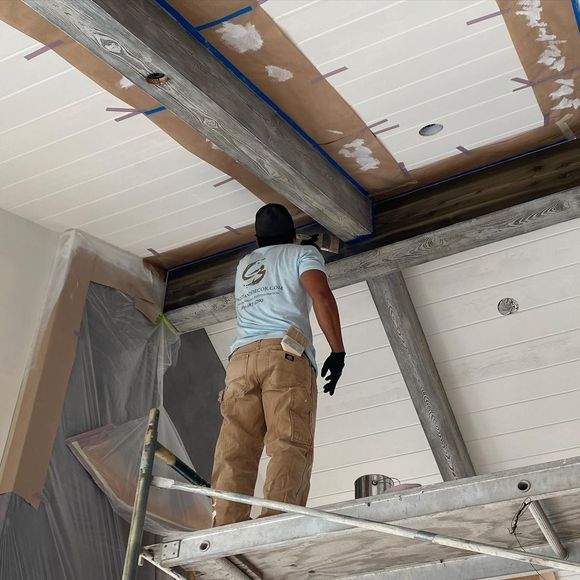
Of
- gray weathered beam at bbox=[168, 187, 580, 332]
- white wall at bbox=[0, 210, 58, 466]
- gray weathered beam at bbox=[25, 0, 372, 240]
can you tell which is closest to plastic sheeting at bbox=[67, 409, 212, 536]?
white wall at bbox=[0, 210, 58, 466]

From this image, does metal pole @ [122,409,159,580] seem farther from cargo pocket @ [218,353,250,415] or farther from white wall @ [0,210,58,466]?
white wall @ [0,210,58,466]

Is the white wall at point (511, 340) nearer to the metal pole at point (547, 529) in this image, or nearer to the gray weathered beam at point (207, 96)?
the gray weathered beam at point (207, 96)

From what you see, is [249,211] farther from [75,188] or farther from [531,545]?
[531,545]

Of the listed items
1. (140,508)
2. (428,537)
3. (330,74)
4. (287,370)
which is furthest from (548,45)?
(140,508)

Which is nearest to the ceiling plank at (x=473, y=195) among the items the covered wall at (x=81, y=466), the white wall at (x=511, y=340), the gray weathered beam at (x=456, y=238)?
the gray weathered beam at (x=456, y=238)

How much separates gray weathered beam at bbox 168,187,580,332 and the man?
621mm

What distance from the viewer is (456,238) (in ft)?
11.0

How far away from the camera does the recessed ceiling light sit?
10.1ft

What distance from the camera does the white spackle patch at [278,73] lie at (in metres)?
2.71

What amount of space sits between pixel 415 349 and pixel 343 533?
1.87 metres

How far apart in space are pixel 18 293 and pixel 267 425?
1.32m

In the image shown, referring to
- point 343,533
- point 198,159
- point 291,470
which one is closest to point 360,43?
point 198,159

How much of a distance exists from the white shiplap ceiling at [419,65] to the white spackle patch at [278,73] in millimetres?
109

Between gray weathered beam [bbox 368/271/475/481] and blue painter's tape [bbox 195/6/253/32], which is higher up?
blue painter's tape [bbox 195/6/253/32]
